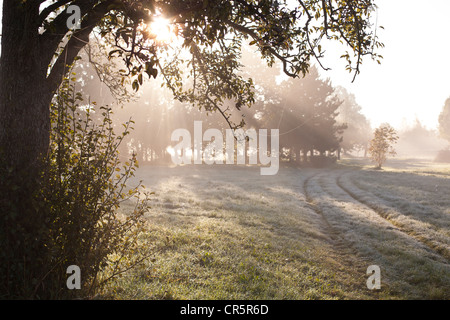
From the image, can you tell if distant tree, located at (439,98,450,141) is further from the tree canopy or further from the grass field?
the tree canopy

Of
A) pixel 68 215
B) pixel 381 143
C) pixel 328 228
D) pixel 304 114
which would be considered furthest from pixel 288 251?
pixel 381 143

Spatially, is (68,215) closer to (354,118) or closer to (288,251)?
(288,251)

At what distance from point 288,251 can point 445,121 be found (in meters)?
95.0

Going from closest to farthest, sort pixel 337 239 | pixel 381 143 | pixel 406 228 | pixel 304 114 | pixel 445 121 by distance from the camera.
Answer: pixel 337 239 → pixel 406 228 → pixel 381 143 → pixel 304 114 → pixel 445 121

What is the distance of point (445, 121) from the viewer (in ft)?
263

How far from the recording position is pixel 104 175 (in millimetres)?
4855

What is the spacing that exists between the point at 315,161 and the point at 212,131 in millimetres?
21000

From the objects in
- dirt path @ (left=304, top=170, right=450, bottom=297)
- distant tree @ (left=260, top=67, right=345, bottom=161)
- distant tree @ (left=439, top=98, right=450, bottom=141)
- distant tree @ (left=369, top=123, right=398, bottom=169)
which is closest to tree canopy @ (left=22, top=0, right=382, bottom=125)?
dirt path @ (left=304, top=170, right=450, bottom=297)

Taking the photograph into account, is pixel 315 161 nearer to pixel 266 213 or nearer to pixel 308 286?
pixel 266 213

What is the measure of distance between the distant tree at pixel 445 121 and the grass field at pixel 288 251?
79923 mm

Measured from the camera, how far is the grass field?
6469 mm

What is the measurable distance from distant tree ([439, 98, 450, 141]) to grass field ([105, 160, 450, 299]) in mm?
79923
